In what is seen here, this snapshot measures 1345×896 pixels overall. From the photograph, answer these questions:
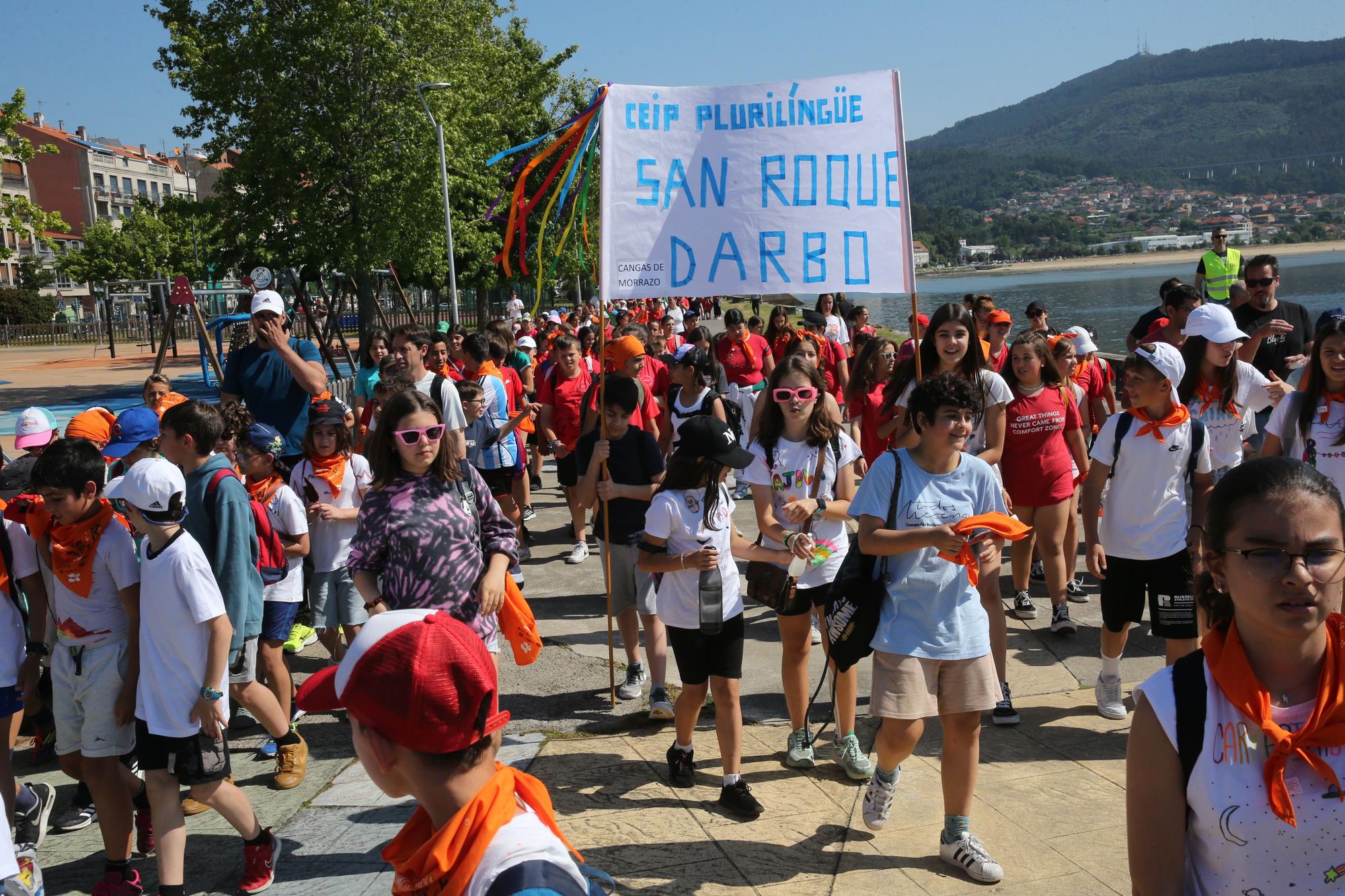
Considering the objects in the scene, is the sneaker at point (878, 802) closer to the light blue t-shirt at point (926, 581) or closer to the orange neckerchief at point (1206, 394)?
the light blue t-shirt at point (926, 581)

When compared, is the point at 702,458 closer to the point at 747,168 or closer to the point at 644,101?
the point at 747,168

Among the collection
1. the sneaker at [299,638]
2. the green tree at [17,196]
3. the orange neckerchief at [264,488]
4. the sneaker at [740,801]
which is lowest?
the sneaker at [740,801]

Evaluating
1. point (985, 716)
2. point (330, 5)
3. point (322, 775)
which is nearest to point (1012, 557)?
point (985, 716)

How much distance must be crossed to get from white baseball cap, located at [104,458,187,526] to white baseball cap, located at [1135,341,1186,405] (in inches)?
172

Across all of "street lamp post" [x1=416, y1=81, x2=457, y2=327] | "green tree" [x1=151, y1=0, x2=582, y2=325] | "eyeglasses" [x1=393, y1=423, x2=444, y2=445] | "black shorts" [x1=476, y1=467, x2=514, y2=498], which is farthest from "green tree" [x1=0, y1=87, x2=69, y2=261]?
"eyeglasses" [x1=393, y1=423, x2=444, y2=445]

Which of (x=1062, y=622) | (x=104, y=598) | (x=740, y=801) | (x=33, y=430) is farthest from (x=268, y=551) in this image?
(x=1062, y=622)

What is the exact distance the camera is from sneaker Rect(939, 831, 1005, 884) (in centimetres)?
410

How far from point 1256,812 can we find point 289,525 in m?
4.77

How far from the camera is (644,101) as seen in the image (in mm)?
6043

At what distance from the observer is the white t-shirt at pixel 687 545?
479 centimetres

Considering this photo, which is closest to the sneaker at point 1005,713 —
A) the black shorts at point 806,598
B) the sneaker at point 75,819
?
the black shorts at point 806,598

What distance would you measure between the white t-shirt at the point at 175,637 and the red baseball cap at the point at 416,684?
97.1 inches

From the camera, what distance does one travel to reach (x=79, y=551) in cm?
420

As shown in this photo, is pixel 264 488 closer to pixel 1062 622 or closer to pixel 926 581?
pixel 926 581
